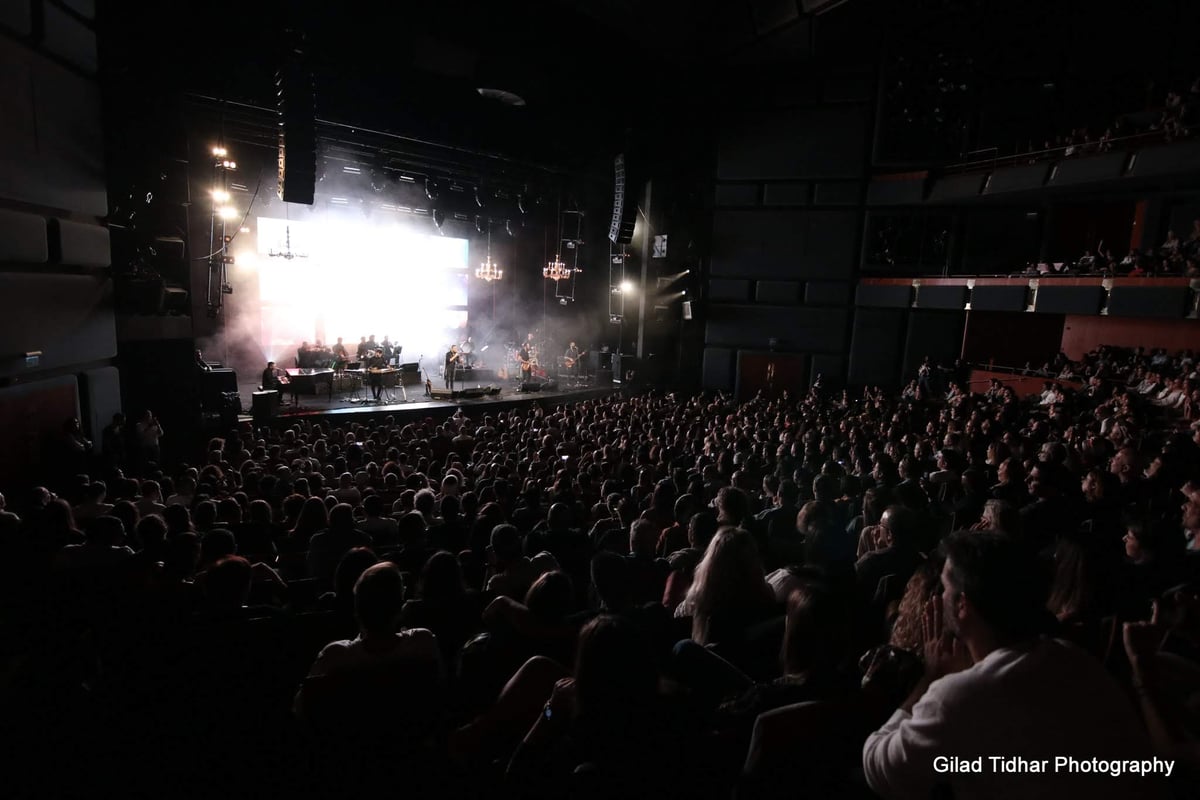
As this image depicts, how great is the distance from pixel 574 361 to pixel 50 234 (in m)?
14.5

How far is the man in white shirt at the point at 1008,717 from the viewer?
119 cm

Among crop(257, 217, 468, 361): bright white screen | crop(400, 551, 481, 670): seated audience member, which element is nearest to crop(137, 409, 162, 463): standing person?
crop(400, 551, 481, 670): seated audience member

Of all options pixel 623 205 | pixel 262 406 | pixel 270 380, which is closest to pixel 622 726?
pixel 262 406

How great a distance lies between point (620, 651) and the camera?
1.63m

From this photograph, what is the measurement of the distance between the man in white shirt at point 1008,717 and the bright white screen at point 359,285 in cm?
1743

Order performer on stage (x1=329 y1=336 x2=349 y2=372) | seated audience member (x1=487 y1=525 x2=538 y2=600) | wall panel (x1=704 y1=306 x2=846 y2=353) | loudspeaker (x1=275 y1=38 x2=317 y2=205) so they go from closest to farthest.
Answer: seated audience member (x1=487 y1=525 x2=538 y2=600)
loudspeaker (x1=275 y1=38 x2=317 y2=205)
performer on stage (x1=329 y1=336 x2=349 y2=372)
wall panel (x1=704 y1=306 x2=846 y2=353)

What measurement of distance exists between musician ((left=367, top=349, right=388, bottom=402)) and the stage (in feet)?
0.82

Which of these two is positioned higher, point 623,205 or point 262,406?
A: point 623,205

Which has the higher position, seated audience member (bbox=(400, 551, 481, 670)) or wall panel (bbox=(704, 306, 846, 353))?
wall panel (bbox=(704, 306, 846, 353))

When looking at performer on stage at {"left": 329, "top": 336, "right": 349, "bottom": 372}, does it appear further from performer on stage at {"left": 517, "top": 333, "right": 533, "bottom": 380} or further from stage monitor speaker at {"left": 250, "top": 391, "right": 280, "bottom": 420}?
performer on stage at {"left": 517, "top": 333, "right": 533, "bottom": 380}

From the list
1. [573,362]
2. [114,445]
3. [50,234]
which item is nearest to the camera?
[50,234]

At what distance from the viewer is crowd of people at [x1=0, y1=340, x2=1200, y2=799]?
1.41m

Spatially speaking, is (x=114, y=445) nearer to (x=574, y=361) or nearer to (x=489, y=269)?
(x=489, y=269)

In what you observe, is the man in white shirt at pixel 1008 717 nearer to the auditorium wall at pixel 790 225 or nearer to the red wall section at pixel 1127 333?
the red wall section at pixel 1127 333
